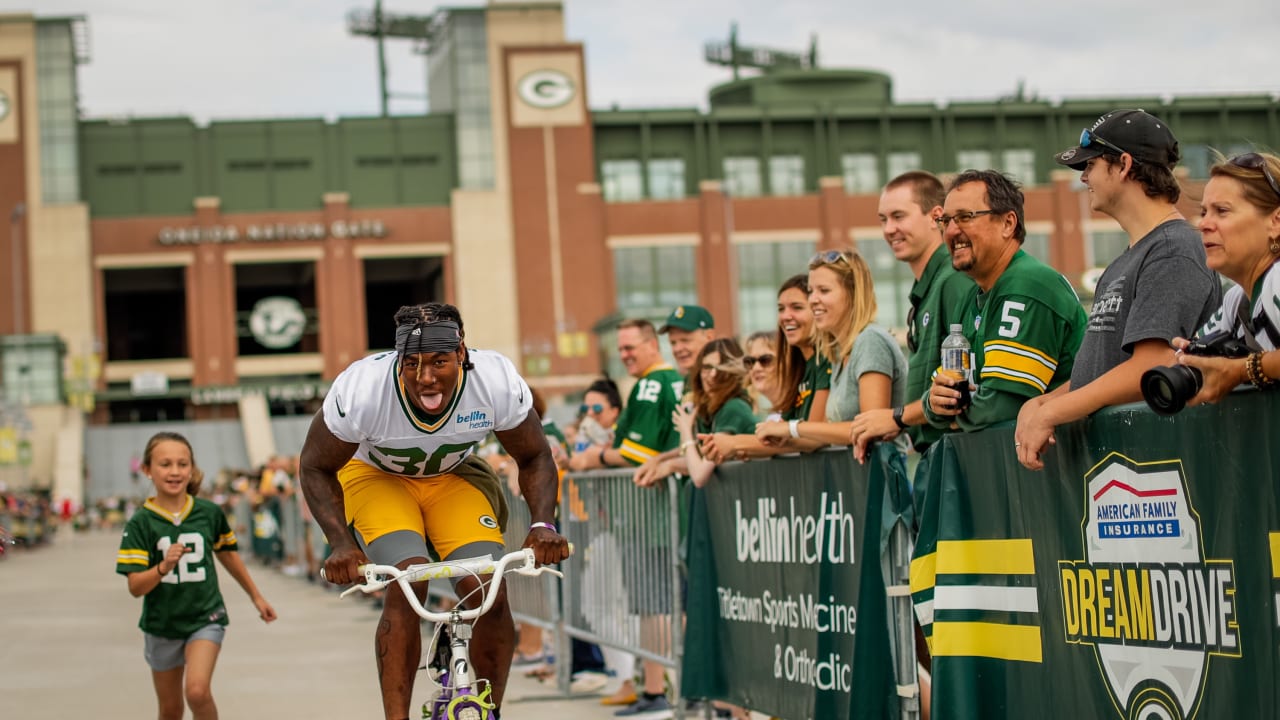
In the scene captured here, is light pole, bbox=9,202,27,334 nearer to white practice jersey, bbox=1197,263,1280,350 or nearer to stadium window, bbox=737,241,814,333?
stadium window, bbox=737,241,814,333

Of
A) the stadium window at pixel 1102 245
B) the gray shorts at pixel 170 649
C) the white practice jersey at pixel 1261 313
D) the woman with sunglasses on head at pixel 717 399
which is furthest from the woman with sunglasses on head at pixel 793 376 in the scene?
the stadium window at pixel 1102 245

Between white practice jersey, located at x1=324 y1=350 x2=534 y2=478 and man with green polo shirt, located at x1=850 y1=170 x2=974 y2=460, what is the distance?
1470 mm

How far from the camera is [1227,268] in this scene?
458cm

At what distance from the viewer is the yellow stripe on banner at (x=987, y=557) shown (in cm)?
531

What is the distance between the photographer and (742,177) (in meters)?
79.9

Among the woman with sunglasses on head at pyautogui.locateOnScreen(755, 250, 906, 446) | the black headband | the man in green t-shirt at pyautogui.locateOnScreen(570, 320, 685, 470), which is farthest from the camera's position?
the man in green t-shirt at pyautogui.locateOnScreen(570, 320, 685, 470)

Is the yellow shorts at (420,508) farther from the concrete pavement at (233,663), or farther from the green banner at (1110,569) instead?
the concrete pavement at (233,663)

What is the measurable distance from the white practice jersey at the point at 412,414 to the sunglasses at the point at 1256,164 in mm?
2688

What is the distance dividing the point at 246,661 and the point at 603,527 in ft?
16.0

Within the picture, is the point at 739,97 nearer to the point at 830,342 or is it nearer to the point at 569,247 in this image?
the point at 569,247

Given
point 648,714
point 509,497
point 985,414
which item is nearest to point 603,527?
point 648,714

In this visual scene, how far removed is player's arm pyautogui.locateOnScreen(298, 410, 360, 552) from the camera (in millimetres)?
6078

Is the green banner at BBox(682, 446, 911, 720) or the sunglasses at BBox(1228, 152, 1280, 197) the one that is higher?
the sunglasses at BBox(1228, 152, 1280, 197)

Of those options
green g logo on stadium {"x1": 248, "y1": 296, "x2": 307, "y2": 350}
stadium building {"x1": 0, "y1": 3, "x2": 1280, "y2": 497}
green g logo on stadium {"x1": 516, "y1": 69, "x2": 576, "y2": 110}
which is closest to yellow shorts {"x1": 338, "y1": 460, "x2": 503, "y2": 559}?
stadium building {"x1": 0, "y1": 3, "x2": 1280, "y2": 497}
